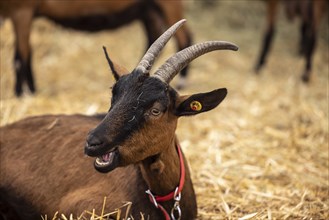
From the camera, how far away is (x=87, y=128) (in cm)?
461

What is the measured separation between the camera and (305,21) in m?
9.53

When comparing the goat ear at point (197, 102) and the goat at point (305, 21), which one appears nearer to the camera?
the goat ear at point (197, 102)

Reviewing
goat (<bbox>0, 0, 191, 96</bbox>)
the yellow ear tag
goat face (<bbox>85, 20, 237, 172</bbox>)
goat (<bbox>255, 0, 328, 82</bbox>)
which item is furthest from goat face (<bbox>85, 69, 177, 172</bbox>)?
goat (<bbox>255, 0, 328, 82</bbox>)

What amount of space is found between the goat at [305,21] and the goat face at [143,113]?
17.8ft

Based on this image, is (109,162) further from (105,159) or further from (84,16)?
(84,16)

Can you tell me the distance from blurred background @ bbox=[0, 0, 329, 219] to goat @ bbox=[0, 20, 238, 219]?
0.74m

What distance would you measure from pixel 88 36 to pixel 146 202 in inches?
297

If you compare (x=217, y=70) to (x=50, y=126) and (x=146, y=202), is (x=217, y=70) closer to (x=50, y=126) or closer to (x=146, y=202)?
(x=50, y=126)

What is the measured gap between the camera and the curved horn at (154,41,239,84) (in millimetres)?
3684

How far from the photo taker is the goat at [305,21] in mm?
8836

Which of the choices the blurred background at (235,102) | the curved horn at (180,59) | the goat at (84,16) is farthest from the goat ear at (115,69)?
the goat at (84,16)

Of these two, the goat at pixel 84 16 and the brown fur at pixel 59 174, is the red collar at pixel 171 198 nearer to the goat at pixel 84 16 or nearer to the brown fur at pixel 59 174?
the brown fur at pixel 59 174

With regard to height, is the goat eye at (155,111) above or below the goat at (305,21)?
above

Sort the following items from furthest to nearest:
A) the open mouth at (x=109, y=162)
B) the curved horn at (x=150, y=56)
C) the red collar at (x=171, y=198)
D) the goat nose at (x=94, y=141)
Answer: the red collar at (x=171, y=198) < the curved horn at (x=150, y=56) < the open mouth at (x=109, y=162) < the goat nose at (x=94, y=141)
